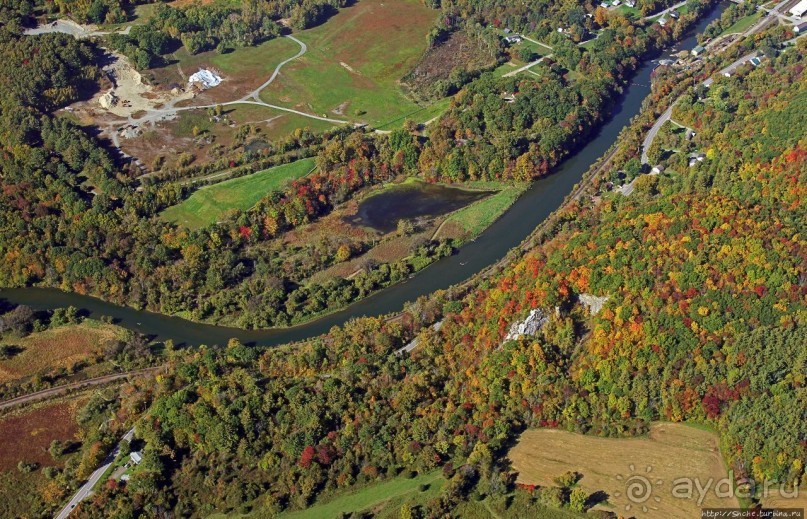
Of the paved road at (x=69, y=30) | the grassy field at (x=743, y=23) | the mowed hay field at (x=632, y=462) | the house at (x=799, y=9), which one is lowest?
the mowed hay field at (x=632, y=462)

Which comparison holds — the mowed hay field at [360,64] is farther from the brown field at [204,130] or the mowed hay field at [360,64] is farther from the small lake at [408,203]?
the small lake at [408,203]

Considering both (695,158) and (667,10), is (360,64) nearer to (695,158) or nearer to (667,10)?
(667,10)

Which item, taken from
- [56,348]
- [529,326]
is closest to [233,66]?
[56,348]

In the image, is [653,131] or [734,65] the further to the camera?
[734,65]

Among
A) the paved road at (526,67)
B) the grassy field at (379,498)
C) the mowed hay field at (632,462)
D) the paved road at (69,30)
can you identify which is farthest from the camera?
the paved road at (69,30)

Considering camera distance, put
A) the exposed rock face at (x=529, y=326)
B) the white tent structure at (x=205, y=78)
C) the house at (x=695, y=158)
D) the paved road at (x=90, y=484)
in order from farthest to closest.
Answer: the white tent structure at (x=205, y=78) → the house at (x=695, y=158) → the exposed rock face at (x=529, y=326) → the paved road at (x=90, y=484)

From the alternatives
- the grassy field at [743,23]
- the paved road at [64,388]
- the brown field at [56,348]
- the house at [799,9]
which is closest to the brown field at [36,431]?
the paved road at [64,388]

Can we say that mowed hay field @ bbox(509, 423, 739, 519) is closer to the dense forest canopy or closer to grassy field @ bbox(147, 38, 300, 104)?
the dense forest canopy
